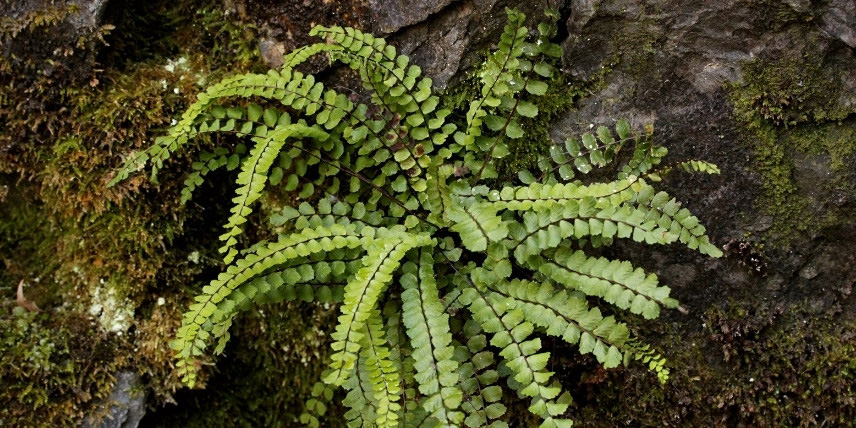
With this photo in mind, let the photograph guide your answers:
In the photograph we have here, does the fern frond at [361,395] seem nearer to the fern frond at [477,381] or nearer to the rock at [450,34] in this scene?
the fern frond at [477,381]

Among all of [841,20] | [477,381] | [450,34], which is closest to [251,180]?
[450,34]

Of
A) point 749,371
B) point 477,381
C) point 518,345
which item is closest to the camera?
point 518,345

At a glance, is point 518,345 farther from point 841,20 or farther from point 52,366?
point 52,366

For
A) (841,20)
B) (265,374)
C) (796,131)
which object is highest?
(265,374)

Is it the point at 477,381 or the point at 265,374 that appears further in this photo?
the point at 265,374

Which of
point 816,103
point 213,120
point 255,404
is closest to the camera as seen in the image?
point 816,103

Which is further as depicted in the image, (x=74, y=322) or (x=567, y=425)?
(x=74, y=322)

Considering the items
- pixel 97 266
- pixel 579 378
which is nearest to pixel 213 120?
pixel 97 266

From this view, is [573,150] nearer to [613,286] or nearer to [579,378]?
[613,286]
